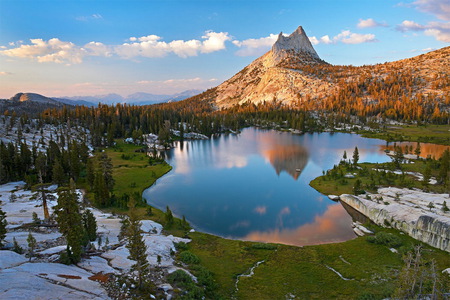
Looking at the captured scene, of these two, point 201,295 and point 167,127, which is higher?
point 167,127

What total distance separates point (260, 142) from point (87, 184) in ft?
288

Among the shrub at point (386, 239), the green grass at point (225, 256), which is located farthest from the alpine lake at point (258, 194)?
the shrub at point (386, 239)

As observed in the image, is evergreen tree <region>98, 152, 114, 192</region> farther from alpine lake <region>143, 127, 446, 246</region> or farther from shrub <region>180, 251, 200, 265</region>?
shrub <region>180, 251, 200, 265</region>

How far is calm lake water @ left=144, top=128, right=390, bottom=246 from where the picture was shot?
46.0 m

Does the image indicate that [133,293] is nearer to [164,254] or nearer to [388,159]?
[164,254]

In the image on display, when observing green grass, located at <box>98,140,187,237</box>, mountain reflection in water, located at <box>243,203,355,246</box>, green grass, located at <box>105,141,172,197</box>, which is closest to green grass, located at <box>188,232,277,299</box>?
green grass, located at <box>98,140,187,237</box>

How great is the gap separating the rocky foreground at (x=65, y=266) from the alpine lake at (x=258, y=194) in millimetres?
12589

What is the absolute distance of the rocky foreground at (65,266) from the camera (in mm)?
19812

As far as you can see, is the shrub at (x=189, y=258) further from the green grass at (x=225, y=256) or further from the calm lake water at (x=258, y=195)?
→ the calm lake water at (x=258, y=195)

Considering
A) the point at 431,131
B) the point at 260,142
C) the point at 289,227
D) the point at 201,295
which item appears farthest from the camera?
the point at 431,131

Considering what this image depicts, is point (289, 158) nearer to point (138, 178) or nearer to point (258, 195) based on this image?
point (258, 195)

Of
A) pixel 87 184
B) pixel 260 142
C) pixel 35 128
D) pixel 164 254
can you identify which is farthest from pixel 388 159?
pixel 35 128

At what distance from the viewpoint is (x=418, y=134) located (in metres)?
142

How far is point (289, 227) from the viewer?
47000 mm
